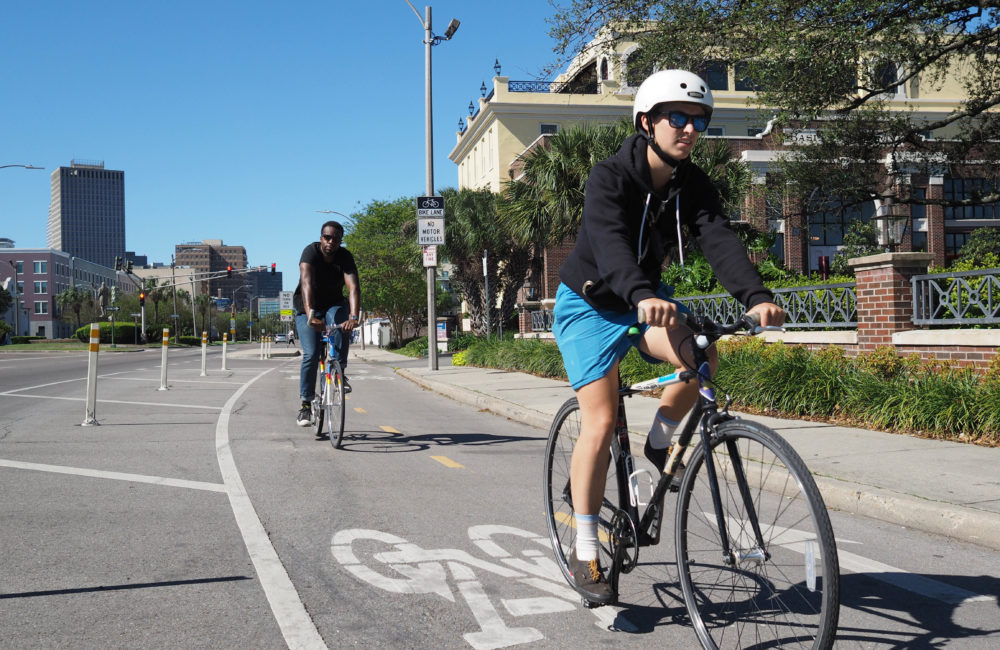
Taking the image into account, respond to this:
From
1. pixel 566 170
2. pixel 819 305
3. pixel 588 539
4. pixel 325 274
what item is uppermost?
pixel 566 170

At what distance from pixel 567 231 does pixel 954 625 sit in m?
21.3

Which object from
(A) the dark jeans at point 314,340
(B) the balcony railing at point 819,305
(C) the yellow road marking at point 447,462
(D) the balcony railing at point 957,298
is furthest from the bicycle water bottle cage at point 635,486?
(B) the balcony railing at point 819,305

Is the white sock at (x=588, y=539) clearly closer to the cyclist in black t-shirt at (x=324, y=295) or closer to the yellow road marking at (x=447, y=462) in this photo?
the yellow road marking at (x=447, y=462)

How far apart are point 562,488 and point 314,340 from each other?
4.94 metres

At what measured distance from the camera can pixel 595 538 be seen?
3.33 meters

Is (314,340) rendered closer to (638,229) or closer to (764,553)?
(638,229)

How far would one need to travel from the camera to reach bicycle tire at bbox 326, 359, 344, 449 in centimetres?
779

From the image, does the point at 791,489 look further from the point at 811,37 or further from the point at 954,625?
the point at 811,37

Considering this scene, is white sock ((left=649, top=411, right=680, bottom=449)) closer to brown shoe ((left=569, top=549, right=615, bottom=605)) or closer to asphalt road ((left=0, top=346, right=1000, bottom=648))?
brown shoe ((left=569, top=549, right=615, bottom=605))

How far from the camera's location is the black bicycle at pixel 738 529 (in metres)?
2.41

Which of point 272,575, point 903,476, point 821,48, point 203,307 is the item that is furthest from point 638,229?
point 203,307

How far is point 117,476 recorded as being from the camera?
20.9 ft

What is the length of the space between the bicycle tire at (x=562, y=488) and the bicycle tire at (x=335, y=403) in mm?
4100

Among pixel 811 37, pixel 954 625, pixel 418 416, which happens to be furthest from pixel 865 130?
pixel 954 625
